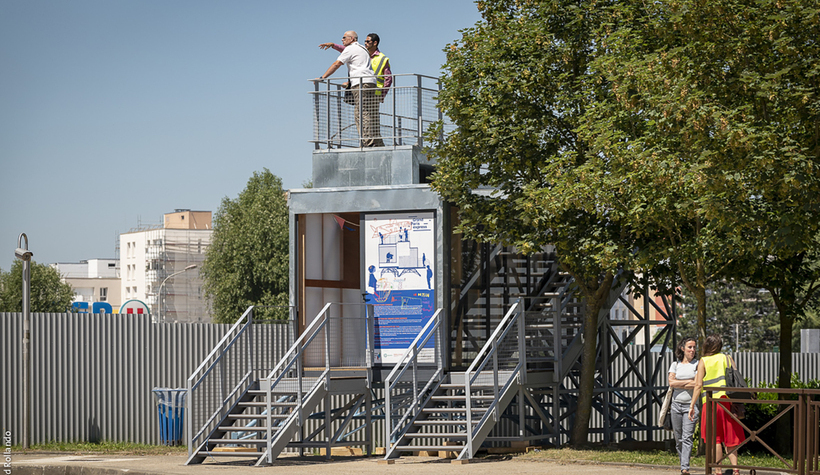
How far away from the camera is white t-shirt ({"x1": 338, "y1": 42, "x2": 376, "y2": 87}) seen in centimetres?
1812

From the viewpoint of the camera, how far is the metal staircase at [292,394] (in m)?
15.6

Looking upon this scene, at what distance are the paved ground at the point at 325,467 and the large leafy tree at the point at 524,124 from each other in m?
3.15

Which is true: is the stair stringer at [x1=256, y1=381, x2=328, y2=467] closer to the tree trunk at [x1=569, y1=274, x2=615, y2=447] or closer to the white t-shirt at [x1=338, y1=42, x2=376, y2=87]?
the tree trunk at [x1=569, y1=274, x2=615, y2=447]

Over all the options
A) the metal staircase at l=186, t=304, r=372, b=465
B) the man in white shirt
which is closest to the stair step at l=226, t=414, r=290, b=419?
the metal staircase at l=186, t=304, r=372, b=465

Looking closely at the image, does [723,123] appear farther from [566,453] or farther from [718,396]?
[566,453]

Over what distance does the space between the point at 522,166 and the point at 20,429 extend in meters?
10.2

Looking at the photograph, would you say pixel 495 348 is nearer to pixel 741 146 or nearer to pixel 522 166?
pixel 522 166

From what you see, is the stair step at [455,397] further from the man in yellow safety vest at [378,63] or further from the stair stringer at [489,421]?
the man in yellow safety vest at [378,63]

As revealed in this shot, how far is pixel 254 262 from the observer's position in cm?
5856

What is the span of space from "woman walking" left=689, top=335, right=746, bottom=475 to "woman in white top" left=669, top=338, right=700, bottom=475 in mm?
162

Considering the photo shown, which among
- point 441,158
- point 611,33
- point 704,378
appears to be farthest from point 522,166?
point 704,378

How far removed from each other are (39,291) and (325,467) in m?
65.3

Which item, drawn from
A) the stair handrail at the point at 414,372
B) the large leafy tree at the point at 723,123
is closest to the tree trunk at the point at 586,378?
the stair handrail at the point at 414,372

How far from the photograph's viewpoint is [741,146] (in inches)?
503
